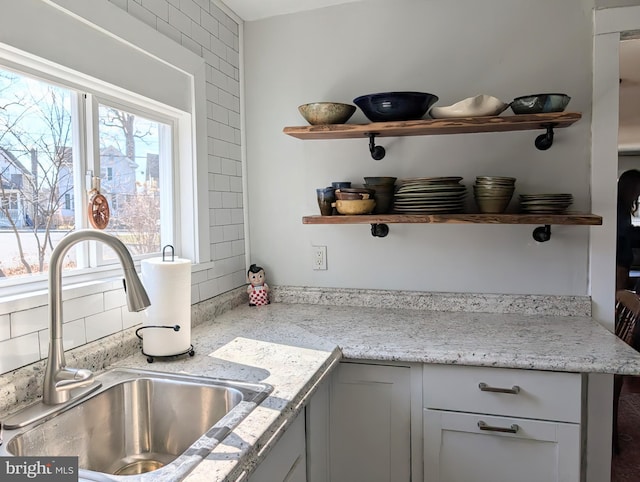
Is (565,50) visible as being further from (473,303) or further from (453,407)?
(453,407)

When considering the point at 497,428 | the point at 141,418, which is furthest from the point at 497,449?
the point at 141,418

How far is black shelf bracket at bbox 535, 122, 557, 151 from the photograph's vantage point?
6.25 feet

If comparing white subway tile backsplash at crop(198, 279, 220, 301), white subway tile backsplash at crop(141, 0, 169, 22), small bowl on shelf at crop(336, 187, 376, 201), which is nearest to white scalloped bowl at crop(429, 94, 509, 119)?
small bowl on shelf at crop(336, 187, 376, 201)

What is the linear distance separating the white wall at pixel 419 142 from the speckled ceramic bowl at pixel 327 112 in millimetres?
224

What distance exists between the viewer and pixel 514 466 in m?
1.57

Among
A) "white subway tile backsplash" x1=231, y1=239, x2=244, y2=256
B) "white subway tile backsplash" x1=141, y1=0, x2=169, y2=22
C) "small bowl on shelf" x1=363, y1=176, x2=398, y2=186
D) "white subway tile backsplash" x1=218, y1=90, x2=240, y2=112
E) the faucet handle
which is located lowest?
the faucet handle

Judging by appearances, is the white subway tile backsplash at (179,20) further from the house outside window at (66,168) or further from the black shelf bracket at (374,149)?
the black shelf bracket at (374,149)

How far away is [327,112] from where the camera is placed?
2.00 meters

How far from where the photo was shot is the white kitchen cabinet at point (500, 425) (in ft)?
4.98

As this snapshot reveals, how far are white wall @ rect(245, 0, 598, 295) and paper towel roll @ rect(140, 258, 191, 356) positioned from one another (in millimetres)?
911

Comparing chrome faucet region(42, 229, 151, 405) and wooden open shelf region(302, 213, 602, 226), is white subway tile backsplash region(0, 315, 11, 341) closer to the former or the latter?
chrome faucet region(42, 229, 151, 405)

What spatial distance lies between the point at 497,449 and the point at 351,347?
1.89ft

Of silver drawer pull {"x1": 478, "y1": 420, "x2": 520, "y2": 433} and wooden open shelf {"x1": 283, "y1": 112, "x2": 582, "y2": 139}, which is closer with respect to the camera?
silver drawer pull {"x1": 478, "y1": 420, "x2": 520, "y2": 433}

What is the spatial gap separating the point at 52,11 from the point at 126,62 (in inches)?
11.9
